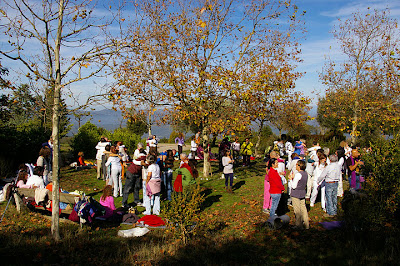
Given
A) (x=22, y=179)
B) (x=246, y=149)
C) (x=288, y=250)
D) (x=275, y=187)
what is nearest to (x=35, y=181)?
(x=22, y=179)

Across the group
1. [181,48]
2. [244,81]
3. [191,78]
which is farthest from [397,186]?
[181,48]

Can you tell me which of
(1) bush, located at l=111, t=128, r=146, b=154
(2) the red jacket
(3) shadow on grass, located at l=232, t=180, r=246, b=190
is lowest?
(3) shadow on grass, located at l=232, t=180, r=246, b=190

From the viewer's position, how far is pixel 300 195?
26.9ft

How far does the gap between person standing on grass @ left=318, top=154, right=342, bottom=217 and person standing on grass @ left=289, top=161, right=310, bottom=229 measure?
1539 millimetres

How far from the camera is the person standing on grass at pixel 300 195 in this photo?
26.8ft

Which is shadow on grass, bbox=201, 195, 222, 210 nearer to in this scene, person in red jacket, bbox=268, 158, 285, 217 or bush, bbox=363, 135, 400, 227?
person in red jacket, bbox=268, 158, 285, 217

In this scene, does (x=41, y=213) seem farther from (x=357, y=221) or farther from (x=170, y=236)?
(x=357, y=221)

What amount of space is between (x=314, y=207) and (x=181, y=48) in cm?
898

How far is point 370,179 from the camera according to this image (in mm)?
7809

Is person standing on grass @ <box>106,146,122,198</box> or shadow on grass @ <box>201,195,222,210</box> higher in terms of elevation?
person standing on grass @ <box>106,146,122,198</box>

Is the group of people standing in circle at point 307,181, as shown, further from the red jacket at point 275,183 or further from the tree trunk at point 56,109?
the tree trunk at point 56,109

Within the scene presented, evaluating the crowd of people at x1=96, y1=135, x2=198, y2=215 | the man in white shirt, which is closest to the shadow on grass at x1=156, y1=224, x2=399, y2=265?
the crowd of people at x1=96, y1=135, x2=198, y2=215

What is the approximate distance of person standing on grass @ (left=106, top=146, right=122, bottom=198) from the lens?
11.7m

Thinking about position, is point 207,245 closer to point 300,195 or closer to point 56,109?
point 300,195
